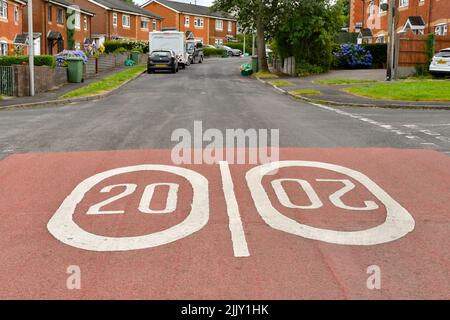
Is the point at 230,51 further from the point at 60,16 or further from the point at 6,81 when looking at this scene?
the point at 6,81

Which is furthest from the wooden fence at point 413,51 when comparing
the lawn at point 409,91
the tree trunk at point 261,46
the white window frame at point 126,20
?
the white window frame at point 126,20

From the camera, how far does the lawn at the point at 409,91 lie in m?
22.3

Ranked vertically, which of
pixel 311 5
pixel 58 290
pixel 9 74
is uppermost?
pixel 311 5

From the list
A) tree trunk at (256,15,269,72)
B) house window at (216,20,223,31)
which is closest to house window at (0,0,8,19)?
tree trunk at (256,15,269,72)

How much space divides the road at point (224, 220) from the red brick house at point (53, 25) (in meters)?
39.5

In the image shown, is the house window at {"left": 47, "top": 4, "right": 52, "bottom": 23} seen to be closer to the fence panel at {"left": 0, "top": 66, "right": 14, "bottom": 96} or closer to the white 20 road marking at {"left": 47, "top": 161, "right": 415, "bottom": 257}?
the fence panel at {"left": 0, "top": 66, "right": 14, "bottom": 96}

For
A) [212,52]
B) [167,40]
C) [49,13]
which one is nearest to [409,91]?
[167,40]

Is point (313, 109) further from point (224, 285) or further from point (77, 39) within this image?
point (77, 39)

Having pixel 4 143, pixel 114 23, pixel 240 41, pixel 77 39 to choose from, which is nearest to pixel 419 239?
pixel 4 143

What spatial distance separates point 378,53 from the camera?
44938 millimetres

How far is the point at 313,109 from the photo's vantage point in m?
19.1

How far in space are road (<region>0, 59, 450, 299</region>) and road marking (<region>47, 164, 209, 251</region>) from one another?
2 centimetres

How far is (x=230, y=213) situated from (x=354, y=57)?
40.1m
